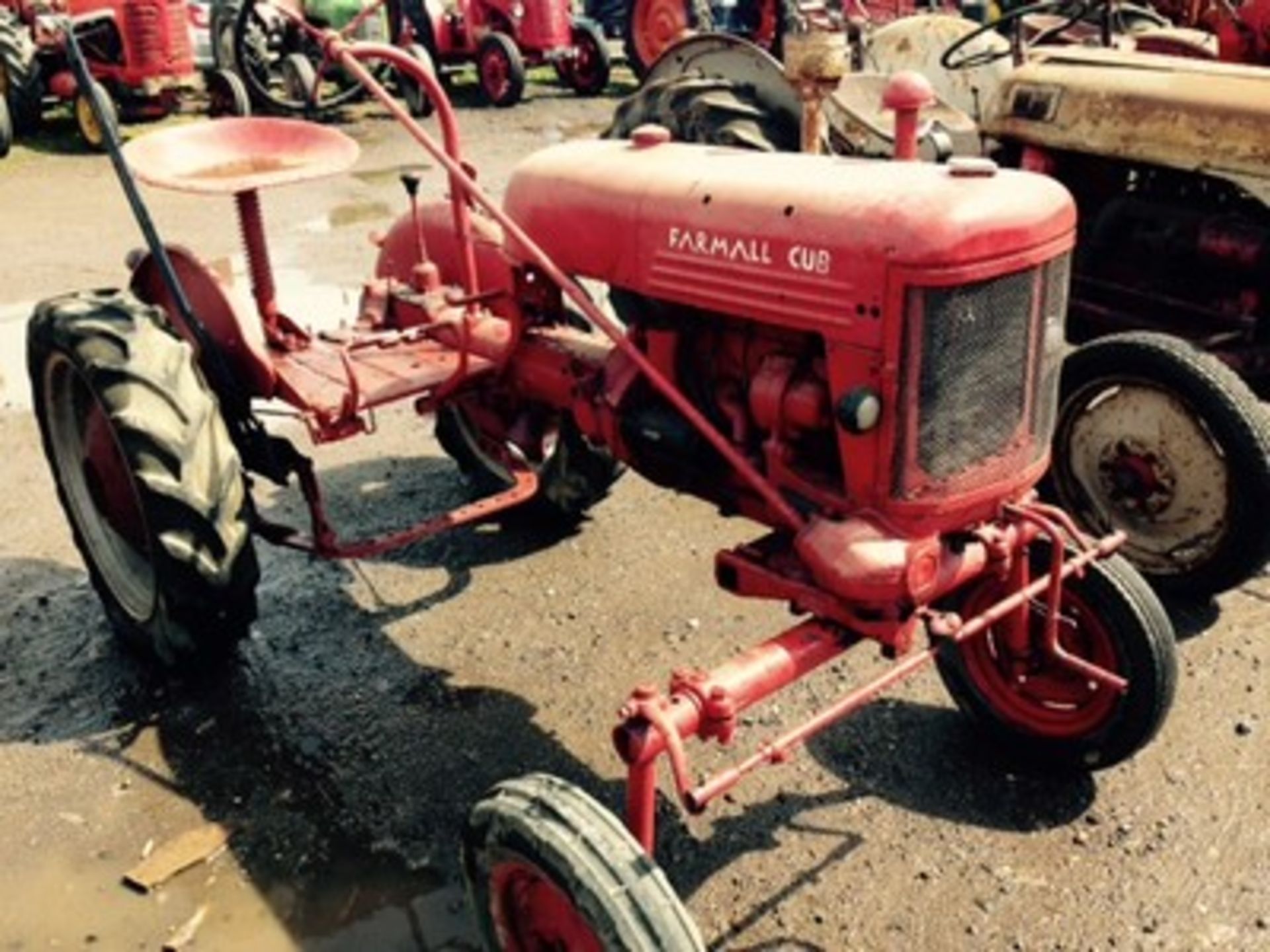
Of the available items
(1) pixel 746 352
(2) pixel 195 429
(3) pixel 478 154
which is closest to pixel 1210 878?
(1) pixel 746 352

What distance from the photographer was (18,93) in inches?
444

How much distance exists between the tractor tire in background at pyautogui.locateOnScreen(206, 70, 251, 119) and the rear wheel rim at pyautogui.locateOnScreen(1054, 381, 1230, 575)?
8545mm

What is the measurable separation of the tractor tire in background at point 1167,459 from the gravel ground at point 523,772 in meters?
0.24

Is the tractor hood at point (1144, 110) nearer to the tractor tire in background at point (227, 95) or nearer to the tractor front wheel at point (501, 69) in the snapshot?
the tractor tire in background at point (227, 95)

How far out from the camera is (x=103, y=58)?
11.6m

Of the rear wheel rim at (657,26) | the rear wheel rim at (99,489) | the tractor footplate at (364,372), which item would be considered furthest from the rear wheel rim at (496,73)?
the rear wheel rim at (99,489)

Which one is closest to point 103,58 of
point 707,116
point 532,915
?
point 707,116

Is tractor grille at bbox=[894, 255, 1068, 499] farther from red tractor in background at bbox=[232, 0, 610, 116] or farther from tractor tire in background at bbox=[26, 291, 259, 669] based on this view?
red tractor in background at bbox=[232, 0, 610, 116]

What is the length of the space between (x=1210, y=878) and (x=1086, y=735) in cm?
40

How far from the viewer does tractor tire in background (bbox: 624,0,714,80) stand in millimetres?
13836

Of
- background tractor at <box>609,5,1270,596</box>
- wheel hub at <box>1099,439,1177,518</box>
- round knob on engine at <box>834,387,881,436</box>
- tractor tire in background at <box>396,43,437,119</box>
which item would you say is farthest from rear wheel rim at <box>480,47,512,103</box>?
round knob on engine at <box>834,387,881,436</box>

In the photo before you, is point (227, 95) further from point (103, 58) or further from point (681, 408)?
point (681, 408)

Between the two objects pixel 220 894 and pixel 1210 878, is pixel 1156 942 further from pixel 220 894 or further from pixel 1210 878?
pixel 220 894

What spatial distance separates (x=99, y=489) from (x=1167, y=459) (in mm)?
3146
